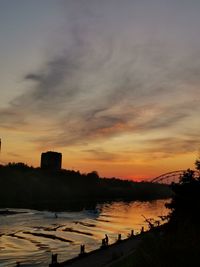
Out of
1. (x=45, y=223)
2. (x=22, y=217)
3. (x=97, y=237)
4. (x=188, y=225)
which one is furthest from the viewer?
(x=22, y=217)

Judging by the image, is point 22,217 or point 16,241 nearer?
point 16,241

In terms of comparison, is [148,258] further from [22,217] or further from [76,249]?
[22,217]

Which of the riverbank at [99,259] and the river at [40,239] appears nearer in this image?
the riverbank at [99,259]

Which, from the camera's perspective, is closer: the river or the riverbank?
the riverbank

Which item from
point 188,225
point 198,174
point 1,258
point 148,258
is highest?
point 198,174

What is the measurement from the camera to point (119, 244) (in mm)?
57312

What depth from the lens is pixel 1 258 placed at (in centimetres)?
5531

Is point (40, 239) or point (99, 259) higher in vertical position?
point (99, 259)

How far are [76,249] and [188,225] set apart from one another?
171 ft

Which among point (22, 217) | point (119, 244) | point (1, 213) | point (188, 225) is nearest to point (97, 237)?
point (119, 244)

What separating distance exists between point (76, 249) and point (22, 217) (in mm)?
60441

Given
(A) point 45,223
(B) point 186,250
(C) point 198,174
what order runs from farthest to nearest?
(A) point 45,223 < (C) point 198,174 < (B) point 186,250

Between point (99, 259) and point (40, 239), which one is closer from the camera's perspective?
point (99, 259)

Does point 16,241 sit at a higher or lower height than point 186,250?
lower
